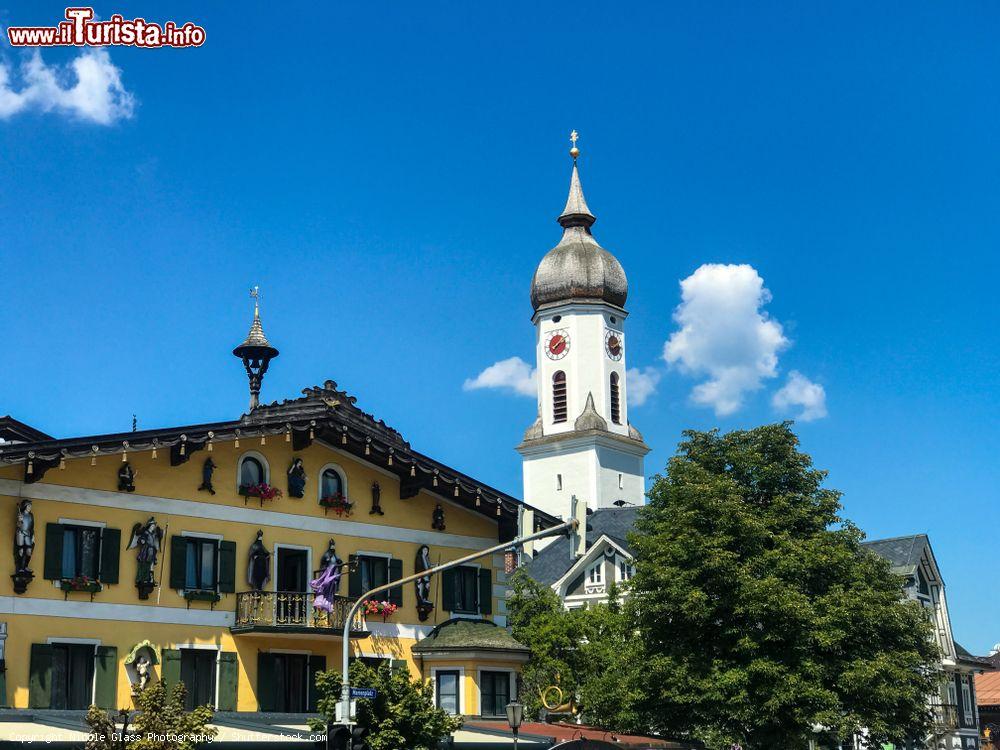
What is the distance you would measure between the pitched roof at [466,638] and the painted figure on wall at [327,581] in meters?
3.40

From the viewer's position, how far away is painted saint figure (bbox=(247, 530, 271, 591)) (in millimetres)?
37562

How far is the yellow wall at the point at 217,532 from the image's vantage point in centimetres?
3362

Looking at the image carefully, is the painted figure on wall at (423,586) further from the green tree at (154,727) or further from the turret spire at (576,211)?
the turret spire at (576,211)

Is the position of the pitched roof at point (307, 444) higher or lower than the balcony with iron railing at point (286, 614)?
higher

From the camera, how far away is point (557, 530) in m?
29.9

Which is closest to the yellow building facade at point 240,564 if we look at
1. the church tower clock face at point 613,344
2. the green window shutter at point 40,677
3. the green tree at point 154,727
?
the green window shutter at point 40,677

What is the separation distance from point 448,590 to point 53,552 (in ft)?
40.8

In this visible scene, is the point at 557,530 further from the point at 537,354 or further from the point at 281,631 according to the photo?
the point at 537,354

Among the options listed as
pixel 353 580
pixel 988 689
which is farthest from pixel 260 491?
pixel 988 689

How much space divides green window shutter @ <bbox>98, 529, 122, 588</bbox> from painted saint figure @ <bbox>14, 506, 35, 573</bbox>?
1.91 metres

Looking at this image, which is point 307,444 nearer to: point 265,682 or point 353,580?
point 353,580

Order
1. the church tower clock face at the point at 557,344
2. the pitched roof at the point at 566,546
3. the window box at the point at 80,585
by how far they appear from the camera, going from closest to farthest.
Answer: the window box at the point at 80,585 → the pitched roof at the point at 566,546 → the church tower clock face at the point at 557,344

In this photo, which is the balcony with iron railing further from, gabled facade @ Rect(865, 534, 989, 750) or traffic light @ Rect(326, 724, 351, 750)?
gabled facade @ Rect(865, 534, 989, 750)

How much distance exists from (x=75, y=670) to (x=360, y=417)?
20484 mm
